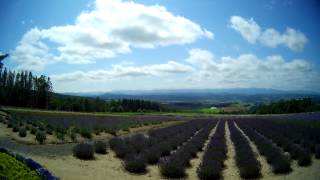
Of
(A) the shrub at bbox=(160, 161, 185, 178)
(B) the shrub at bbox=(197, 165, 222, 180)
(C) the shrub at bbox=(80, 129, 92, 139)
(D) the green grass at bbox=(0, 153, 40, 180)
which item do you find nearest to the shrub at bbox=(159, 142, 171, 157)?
(A) the shrub at bbox=(160, 161, 185, 178)

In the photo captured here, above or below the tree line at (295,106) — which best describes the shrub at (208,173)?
below

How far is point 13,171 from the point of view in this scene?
9008 mm

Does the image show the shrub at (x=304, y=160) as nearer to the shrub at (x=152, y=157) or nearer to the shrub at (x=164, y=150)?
the shrub at (x=152, y=157)

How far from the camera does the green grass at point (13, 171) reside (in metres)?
8.69

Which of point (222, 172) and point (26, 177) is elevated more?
point (26, 177)

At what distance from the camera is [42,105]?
9456 centimetres

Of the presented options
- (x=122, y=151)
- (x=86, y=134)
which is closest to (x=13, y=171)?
(x=122, y=151)

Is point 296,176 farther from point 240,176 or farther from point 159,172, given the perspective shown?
point 159,172

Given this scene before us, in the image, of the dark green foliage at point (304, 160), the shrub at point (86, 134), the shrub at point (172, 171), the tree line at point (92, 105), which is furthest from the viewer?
the tree line at point (92, 105)

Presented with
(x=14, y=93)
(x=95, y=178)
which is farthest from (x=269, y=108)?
(x=95, y=178)

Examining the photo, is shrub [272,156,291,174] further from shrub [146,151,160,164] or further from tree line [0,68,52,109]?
tree line [0,68,52,109]

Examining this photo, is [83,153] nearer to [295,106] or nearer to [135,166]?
[135,166]

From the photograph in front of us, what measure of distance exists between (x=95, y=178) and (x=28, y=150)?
286 inches

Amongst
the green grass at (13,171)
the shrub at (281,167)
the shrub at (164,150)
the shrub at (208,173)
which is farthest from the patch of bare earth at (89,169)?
the shrub at (281,167)
